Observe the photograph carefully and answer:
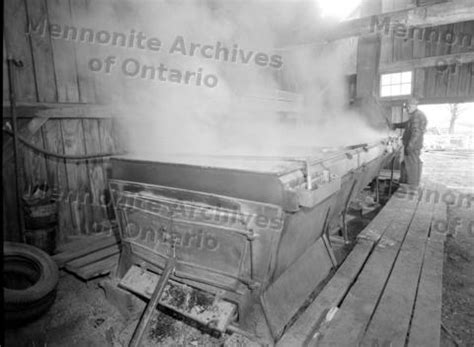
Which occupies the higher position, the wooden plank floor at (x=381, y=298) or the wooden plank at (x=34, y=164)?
the wooden plank at (x=34, y=164)

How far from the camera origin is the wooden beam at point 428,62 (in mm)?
7471

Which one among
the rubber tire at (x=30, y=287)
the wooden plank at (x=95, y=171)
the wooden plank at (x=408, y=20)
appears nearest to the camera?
the rubber tire at (x=30, y=287)

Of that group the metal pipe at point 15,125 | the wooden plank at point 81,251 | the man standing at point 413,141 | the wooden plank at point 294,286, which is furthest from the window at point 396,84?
the metal pipe at point 15,125

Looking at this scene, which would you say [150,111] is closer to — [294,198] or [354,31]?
[294,198]

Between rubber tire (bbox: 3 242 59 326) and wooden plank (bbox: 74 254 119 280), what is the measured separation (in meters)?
0.35

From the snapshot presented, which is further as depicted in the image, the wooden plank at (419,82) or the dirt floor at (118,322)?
the wooden plank at (419,82)

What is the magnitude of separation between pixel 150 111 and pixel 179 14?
4.46 feet

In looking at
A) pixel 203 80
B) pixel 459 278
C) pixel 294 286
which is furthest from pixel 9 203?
pixel 459 278

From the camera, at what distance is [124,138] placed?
167 inches

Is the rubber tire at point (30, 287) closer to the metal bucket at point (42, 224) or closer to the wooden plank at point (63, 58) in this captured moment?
the metal bucket at point (42, 224)

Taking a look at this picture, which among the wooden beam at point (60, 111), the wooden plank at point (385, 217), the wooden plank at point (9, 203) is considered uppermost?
the wooden beam at point (60, 111)

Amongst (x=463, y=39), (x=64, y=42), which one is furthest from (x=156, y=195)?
(x=463, y=39)

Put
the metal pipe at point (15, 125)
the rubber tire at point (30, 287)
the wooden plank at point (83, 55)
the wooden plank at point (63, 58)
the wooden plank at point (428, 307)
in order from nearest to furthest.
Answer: the wooden plank at point (428, 307) < the rubber tire at point (30, 287) < the metal pipe at point (15, 125) < the wooden plank at point (63, 58) < the wooden plank at point (83, 55)

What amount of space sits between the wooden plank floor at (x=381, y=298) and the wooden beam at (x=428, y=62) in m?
6.07
